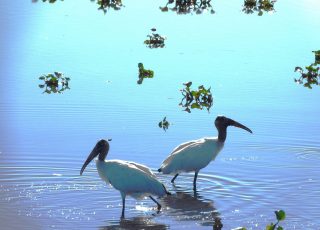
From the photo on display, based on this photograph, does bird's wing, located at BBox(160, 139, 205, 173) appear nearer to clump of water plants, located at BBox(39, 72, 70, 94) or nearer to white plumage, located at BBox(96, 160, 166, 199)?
white plumage, located at BBox(96, 160, 166, 199)

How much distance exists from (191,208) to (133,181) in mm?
965

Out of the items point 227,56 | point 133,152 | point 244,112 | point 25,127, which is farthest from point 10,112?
point 227,56

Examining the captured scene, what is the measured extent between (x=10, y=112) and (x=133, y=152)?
2897 millimetres

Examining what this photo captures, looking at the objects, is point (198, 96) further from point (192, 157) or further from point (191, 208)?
point (192, 157)

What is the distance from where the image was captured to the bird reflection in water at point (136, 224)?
10.9 m

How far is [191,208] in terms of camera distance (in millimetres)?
11961

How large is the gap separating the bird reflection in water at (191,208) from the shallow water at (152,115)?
21 millimetres

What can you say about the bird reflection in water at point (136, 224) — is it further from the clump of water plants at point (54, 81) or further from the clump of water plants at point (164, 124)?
the clump of water plants at point (164, 124)

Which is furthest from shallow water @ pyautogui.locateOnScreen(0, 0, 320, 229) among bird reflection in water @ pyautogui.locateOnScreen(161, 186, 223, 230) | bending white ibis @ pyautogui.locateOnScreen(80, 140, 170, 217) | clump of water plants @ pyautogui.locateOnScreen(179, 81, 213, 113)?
clump of water plants @ pyautogui.locateOnScreen(179, 81, 213, 113)

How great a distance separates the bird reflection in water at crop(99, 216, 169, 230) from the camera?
10883 millimetres

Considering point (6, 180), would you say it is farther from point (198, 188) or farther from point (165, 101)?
point (165, 101)

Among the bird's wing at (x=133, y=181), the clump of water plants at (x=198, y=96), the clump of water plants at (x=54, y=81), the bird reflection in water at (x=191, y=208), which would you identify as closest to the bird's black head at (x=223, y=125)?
the bird reflection in water at (x=191, y=208)

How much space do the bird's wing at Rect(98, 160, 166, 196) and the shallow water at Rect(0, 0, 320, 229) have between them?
0.30 meters

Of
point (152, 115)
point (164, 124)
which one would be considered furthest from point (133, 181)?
point (152, 115)
